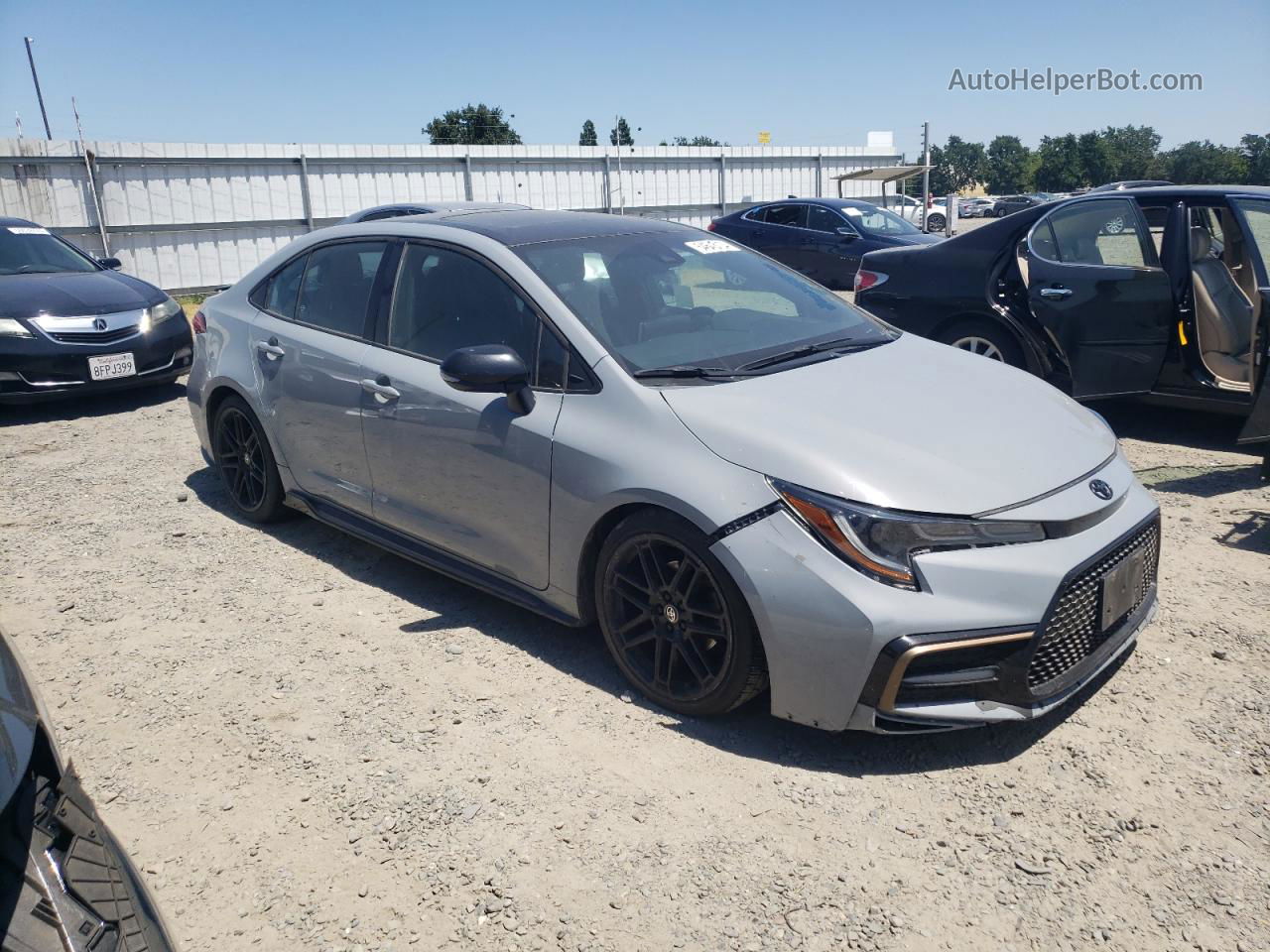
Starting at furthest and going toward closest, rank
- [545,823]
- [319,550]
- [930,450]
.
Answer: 1. [319,550]
2. [930,450]
3. [545,823]

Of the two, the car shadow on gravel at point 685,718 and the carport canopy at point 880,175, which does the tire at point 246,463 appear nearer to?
the car shadow on gravel at point 685,718

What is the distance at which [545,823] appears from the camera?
109 inches

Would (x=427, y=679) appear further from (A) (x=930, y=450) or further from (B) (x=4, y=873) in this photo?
(B) (x=4, y=873)

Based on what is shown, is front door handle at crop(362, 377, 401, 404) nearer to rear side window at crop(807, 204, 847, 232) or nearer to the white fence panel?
rear side window at crop(807, 204, 847, 232)

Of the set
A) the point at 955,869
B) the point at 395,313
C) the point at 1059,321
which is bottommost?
the point at 955,869

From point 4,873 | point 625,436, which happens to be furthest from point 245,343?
point 4,873

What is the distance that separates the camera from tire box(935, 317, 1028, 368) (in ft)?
21.1

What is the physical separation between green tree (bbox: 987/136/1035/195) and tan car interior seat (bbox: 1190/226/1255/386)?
4130 inches

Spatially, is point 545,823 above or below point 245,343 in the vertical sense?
below

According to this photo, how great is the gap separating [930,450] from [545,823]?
1.60 metres

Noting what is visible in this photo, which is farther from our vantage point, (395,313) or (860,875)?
(395,313)

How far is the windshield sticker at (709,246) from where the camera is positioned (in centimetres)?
433

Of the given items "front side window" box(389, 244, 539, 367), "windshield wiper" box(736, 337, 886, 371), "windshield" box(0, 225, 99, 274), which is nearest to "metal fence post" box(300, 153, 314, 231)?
"windshield" box(0, 225, 99, 274)

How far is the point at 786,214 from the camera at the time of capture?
1662 centimetres
